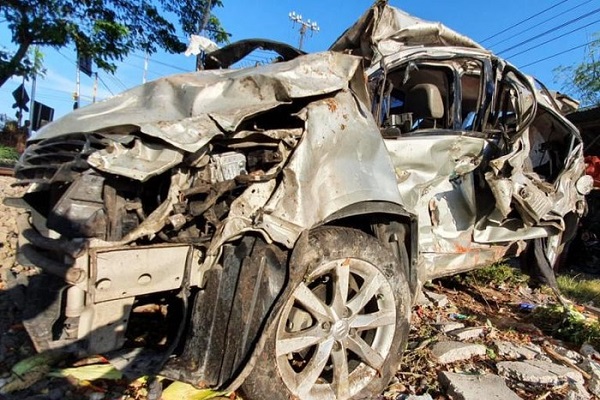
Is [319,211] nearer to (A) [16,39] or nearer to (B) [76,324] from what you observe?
(B) [76,324]

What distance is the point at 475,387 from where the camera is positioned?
2570 millimetres

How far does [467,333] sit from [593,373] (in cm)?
87

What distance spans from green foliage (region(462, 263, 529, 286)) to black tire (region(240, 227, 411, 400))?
131 inches

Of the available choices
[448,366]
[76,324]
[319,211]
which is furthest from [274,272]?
[448,366]

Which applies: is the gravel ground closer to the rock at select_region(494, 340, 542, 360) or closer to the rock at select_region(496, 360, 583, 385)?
the rock at select_region(496, 360, 583, 385)

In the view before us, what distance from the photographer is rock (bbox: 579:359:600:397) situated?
274 cm

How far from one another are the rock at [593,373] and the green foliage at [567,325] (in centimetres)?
54

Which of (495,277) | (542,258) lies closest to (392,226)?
(542,258)

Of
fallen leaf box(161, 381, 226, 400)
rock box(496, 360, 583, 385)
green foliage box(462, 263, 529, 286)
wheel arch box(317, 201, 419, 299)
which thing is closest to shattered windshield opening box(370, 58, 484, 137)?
wheel arch box(317, 201, 419, 299)

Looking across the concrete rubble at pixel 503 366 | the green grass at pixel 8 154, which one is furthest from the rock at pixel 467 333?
the green grass at pixel 8 154

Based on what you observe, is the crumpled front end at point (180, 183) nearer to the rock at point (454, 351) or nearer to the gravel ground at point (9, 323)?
the gravel ground at point (9, 323)

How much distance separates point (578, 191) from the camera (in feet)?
15.7

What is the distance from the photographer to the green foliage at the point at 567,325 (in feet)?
11.8

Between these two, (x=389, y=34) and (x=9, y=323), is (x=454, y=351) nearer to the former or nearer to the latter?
(x=389, y=34)
